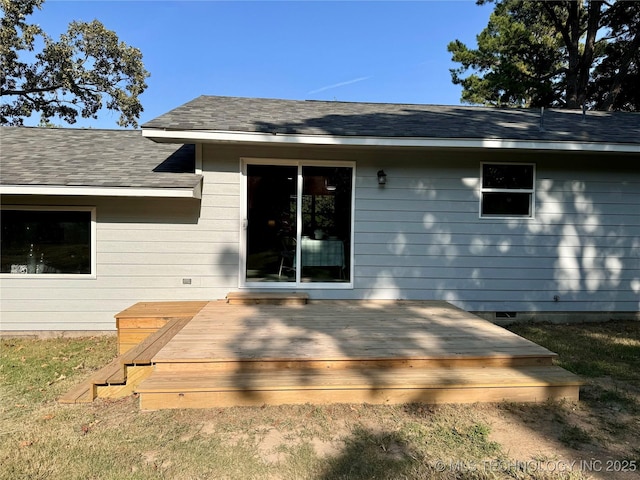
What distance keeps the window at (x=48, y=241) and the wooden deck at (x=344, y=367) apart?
2451 millimetres

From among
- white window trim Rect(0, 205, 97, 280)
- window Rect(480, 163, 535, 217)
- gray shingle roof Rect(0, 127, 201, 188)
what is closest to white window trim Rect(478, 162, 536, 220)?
window Rect(480, 163, 535, 217)

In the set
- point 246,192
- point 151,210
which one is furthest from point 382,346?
point 151,210

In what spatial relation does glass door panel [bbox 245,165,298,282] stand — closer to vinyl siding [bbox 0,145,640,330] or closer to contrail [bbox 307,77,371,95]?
vinyl siding [bbox 0,145,640,330]

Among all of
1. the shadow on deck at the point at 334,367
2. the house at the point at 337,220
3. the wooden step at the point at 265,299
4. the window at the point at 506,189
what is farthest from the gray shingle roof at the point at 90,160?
the window at the point at 506,189

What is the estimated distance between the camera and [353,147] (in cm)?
527

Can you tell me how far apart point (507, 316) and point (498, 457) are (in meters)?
3.88

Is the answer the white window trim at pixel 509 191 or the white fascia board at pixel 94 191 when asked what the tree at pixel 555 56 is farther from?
the white fascia board at pixel 94 191

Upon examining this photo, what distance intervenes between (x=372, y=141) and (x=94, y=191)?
3.53 meters

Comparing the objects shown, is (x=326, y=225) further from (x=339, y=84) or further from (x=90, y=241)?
(x=339, y=84)

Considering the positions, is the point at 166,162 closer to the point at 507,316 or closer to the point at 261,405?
the point at 261,405

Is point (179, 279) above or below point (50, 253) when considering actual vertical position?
below

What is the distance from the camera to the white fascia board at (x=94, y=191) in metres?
4.54

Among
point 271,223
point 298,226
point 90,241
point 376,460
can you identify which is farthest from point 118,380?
point 298,226

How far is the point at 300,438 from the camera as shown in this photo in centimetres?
248
